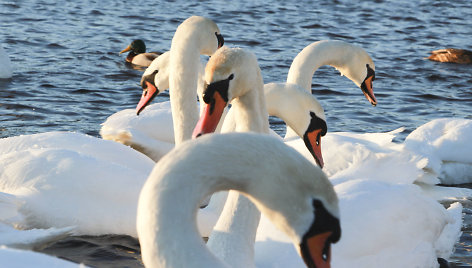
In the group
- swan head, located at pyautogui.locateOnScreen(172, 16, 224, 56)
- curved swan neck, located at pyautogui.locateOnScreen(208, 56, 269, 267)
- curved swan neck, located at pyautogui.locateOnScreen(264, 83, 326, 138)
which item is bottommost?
curved swan neck, located at pyautogui.locateOnScreen(264, 83, 326, 138)

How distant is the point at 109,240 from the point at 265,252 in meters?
1.26

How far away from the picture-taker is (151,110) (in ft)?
26.4

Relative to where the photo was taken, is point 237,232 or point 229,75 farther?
point 229,75

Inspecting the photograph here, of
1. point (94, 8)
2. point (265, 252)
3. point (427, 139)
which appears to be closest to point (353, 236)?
point (265, 252)

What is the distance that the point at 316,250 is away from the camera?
266 cm

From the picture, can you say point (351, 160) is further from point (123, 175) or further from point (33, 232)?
point (33, 232)

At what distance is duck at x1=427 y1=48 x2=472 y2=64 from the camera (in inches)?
513

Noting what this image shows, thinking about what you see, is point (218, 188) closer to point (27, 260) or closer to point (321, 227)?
point (321, 227)

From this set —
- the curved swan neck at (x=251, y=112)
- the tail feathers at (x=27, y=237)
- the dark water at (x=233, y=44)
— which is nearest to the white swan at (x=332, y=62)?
the dark water at (x=233, y=44)

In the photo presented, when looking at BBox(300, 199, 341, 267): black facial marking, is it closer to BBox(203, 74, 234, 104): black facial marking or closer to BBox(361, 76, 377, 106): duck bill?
BBox(203, 74, 234, 104): black facial marking

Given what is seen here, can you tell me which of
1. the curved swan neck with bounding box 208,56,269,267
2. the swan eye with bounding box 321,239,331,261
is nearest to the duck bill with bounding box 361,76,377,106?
the curved swan neck with bounding box 208,56,269,267

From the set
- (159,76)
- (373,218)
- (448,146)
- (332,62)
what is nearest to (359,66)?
(332,62)

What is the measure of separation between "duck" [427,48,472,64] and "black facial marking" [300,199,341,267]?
10789 mm

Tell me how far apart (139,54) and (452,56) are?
4.56 metres
